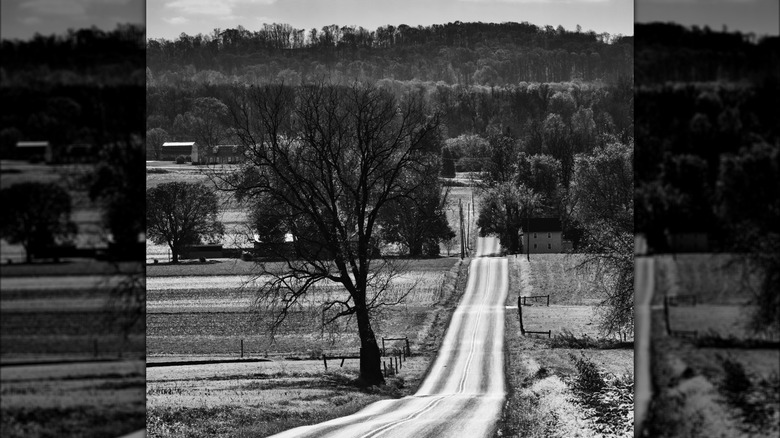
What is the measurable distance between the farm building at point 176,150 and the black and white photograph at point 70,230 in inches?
1826

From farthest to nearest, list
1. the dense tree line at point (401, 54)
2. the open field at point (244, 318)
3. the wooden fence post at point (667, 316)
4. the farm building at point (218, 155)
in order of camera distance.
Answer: the dense tree line at point (401, 54) < the farm building at point (218, 155) < the open field at point (244, 318) < the wooden fence post at point (667, 316)

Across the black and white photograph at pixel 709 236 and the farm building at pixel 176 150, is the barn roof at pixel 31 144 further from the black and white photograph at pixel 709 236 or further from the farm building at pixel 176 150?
the farm building at pixel 176 150

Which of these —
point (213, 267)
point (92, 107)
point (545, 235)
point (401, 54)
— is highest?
point (401, 54)

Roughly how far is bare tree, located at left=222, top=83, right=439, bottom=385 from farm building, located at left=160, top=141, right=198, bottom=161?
20961mm

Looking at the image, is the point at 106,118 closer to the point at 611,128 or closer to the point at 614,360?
the point at 614,360

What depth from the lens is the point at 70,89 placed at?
2881 millimetres

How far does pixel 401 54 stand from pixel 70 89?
7434 centimetres

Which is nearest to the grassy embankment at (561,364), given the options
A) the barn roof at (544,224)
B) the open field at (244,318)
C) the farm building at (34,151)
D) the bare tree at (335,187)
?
the barn roof at (544,224)

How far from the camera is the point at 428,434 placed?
14547 mm

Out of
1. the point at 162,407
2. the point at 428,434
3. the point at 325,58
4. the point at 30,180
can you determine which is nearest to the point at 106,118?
the point at 30,180

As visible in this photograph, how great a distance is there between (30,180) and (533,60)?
73.5 metres

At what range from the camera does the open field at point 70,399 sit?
2.78m

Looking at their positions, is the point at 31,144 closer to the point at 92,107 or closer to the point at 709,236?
the point at 92,107

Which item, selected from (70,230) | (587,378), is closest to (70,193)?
(70,230)
